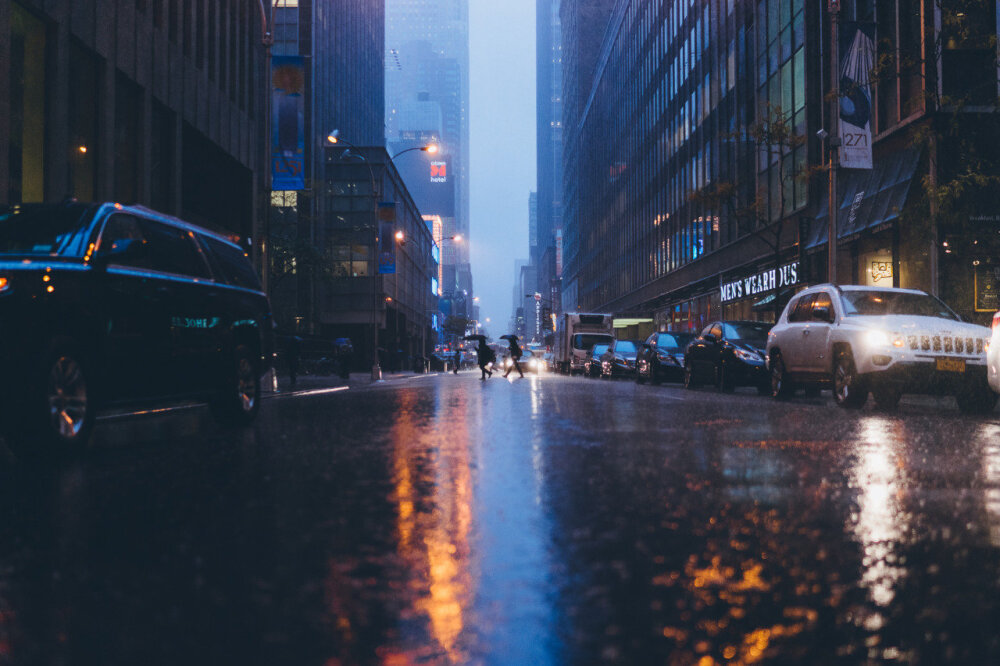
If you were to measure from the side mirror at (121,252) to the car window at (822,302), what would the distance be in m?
10.7

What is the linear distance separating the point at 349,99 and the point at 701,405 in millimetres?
71340

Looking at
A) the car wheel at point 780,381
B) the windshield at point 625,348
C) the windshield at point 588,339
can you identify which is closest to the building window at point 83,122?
the car wheel at point 780,381

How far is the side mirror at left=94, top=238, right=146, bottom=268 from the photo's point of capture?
24.9ft

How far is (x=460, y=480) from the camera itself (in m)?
5.89

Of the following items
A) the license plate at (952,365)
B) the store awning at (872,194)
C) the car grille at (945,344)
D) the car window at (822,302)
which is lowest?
the license plate at (952,365)

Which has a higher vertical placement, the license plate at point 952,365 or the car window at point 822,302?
the car window at point 822,302

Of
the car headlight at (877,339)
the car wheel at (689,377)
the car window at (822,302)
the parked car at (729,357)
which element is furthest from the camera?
the car wheel at (689,377)

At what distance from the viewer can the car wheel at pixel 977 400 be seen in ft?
39.7

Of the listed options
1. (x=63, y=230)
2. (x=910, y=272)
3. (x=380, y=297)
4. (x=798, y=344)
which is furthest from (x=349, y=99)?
(x=63, y=230)

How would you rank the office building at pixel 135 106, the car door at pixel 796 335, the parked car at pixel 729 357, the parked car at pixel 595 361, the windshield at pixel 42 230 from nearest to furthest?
the windshield at pixel 42 230
the car door at pixel 796 335
the office building at pixel 135 106
the parked car at pixel 729 357
the parked car at pixel 595 361

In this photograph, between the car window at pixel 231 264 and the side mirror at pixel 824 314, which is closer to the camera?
the car window at pixel 231 264

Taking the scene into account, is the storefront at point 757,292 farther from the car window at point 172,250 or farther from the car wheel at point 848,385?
the car window at point 172,250

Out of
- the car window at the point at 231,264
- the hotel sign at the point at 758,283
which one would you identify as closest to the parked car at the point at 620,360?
the hotel sign at the point at 758,283

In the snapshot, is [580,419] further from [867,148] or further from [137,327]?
[867,148]
